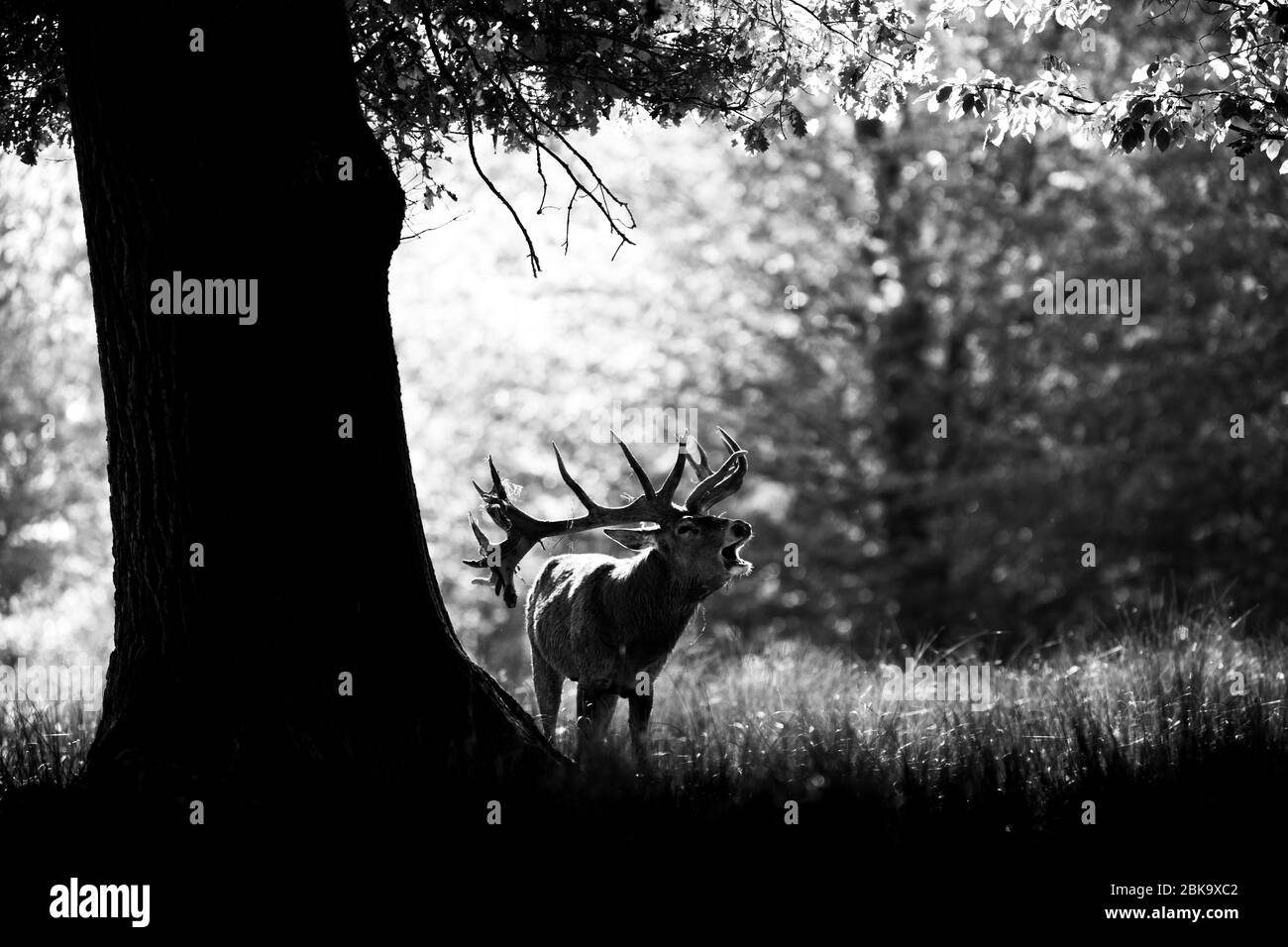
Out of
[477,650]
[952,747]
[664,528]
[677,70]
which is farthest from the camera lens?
[477,650]

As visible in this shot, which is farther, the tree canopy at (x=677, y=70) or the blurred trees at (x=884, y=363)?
the blurred trees at (x=884, y=363)

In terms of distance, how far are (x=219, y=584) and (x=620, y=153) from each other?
18093 mm

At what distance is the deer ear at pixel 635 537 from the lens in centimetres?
780

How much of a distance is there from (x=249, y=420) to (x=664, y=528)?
2.53 metres

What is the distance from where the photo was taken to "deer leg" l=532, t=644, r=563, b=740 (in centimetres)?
803

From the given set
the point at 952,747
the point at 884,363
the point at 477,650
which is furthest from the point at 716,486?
the point at 884,363

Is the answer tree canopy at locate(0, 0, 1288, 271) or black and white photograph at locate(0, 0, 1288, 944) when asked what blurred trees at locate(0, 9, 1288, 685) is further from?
black and white photograph at locate(0, 0, 1288, 944)

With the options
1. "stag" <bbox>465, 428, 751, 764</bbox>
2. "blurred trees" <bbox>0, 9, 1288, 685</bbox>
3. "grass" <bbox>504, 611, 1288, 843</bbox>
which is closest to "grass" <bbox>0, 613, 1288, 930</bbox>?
"grass" <bbox>504, 611, 1288, 843</bbox>

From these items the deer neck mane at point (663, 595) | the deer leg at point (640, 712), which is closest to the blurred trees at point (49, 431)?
the deer neck mane at point (663, 595)

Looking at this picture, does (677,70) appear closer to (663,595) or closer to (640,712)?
(663,595)

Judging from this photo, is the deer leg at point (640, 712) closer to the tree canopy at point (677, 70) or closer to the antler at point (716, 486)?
the antler at point (716, 486)

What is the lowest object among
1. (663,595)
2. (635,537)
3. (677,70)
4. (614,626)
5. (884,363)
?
(614,626)

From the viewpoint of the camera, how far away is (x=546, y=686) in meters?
8.05

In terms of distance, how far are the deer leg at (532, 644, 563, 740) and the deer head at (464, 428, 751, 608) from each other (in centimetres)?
60
